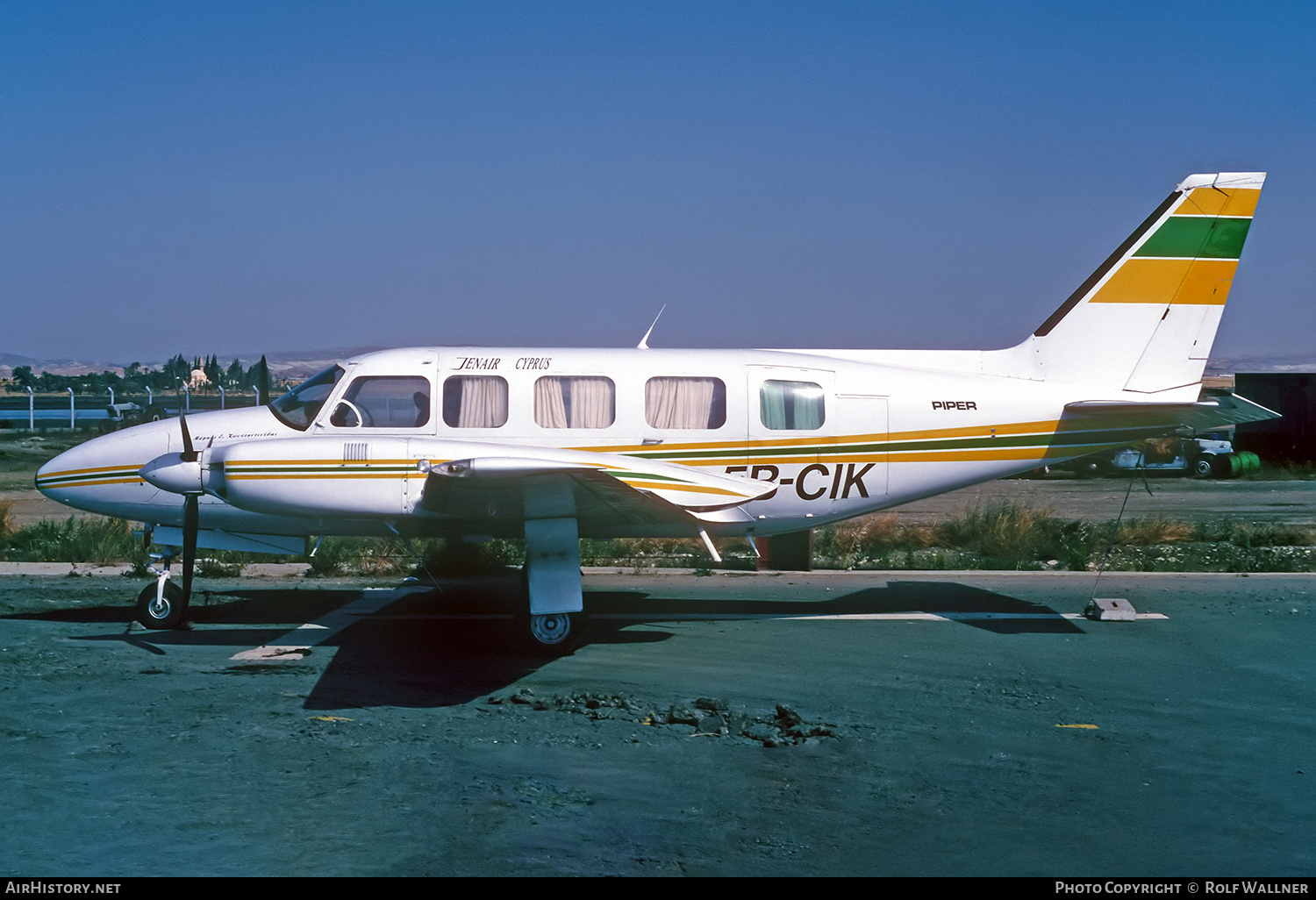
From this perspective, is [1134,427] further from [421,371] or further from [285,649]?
[285,649]

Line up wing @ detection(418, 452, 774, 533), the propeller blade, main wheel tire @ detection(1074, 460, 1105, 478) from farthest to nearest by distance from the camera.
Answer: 1. main wheel tire @ detection(1074, 460, 1105, 478)
2. the propeller blade
3. wing @ detection(418, 452, 774, 533)

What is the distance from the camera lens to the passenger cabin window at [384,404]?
11.9 meters

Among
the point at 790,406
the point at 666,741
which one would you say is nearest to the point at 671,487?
the point at 790,406

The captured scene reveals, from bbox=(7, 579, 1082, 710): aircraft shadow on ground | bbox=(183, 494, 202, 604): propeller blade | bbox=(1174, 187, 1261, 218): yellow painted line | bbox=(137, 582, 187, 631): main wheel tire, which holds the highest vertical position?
bbox=(1174, 187, 1261, 218): yellow painted line

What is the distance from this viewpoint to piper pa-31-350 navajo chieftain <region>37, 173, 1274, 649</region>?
38.9 feet

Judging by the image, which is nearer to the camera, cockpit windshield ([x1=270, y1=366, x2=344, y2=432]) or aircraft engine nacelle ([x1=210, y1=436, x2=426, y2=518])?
aircraft engine nacelle ([x1=210, y1=436, x2=426, y2=518])

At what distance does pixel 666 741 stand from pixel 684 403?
4.85 meters

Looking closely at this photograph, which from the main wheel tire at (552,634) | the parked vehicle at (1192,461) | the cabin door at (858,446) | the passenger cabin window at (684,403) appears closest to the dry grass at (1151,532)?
the cabin door at (858,446)

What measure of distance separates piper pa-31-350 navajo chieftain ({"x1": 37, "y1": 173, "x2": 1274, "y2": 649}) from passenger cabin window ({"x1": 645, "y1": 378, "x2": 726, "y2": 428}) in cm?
2

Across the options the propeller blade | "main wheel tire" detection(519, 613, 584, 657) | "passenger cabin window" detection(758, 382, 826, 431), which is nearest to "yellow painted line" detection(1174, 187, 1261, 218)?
"passenger cabin window" detection(758, 382, 826, 431)

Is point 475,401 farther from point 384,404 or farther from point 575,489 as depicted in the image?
point 575,489

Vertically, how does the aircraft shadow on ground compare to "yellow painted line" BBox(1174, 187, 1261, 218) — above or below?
below

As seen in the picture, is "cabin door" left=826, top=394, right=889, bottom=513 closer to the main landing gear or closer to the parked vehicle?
the main landing gear
